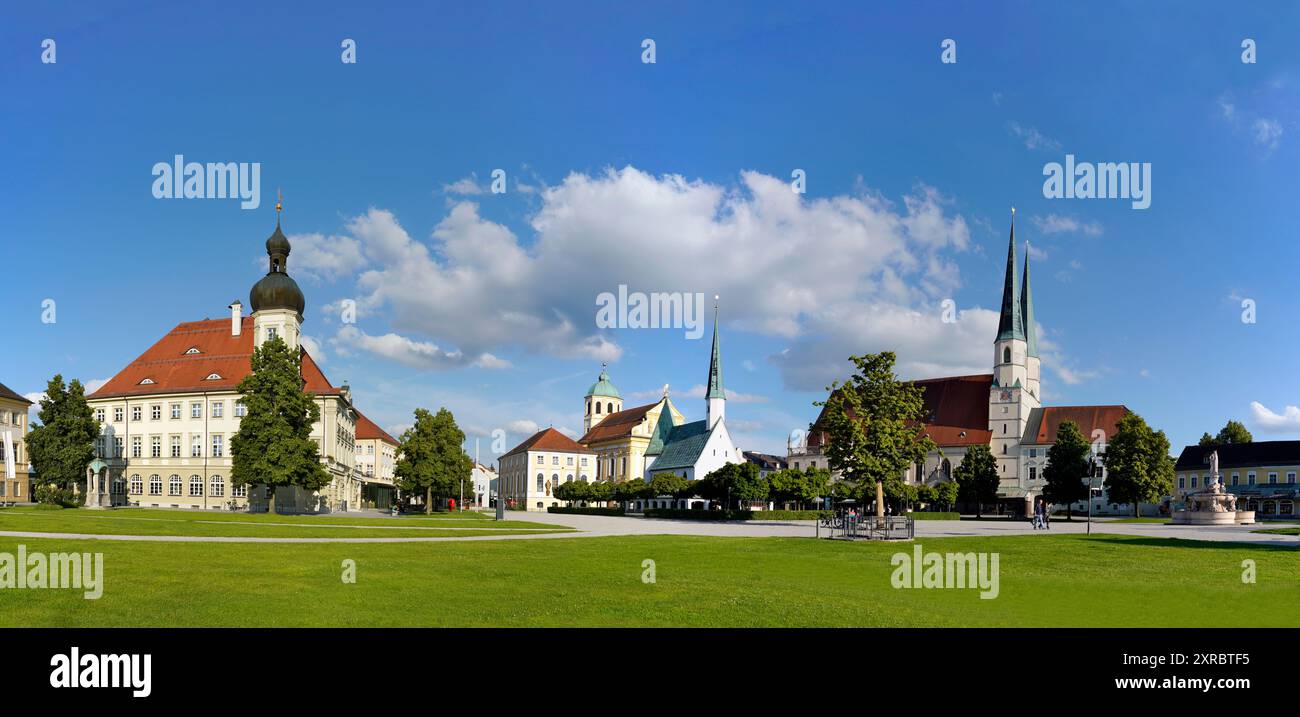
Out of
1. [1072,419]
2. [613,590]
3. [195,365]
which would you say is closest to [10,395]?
[195,365]

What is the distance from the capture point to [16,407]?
8912 cm

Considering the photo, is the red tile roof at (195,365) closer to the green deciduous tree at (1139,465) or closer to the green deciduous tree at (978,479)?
the green deciduous tree at (978,479)

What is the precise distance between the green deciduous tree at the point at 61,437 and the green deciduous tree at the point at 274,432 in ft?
49.1

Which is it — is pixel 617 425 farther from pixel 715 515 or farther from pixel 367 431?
pixel 715 515

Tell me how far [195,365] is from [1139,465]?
3216 inches

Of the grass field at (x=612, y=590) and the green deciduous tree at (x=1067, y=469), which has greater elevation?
the grass field at (x=612, y=590)

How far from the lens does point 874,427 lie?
45188 mm

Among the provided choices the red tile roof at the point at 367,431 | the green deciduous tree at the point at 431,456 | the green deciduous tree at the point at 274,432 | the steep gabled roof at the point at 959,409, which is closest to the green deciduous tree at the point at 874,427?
the green deciduous tree at the point at 274,432

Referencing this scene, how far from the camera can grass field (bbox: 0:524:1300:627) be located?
42.3ft

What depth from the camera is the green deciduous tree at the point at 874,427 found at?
1768 inches

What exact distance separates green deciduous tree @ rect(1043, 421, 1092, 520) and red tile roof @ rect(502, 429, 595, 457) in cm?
7943

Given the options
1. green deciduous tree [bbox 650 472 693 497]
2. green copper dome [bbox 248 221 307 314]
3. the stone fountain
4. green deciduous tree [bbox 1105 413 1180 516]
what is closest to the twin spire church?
green deciduous tree [bbox 650 472 693 497]

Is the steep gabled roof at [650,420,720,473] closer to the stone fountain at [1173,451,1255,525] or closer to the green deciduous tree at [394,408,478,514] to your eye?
the green deciduous tree at [394,408,478,514]
